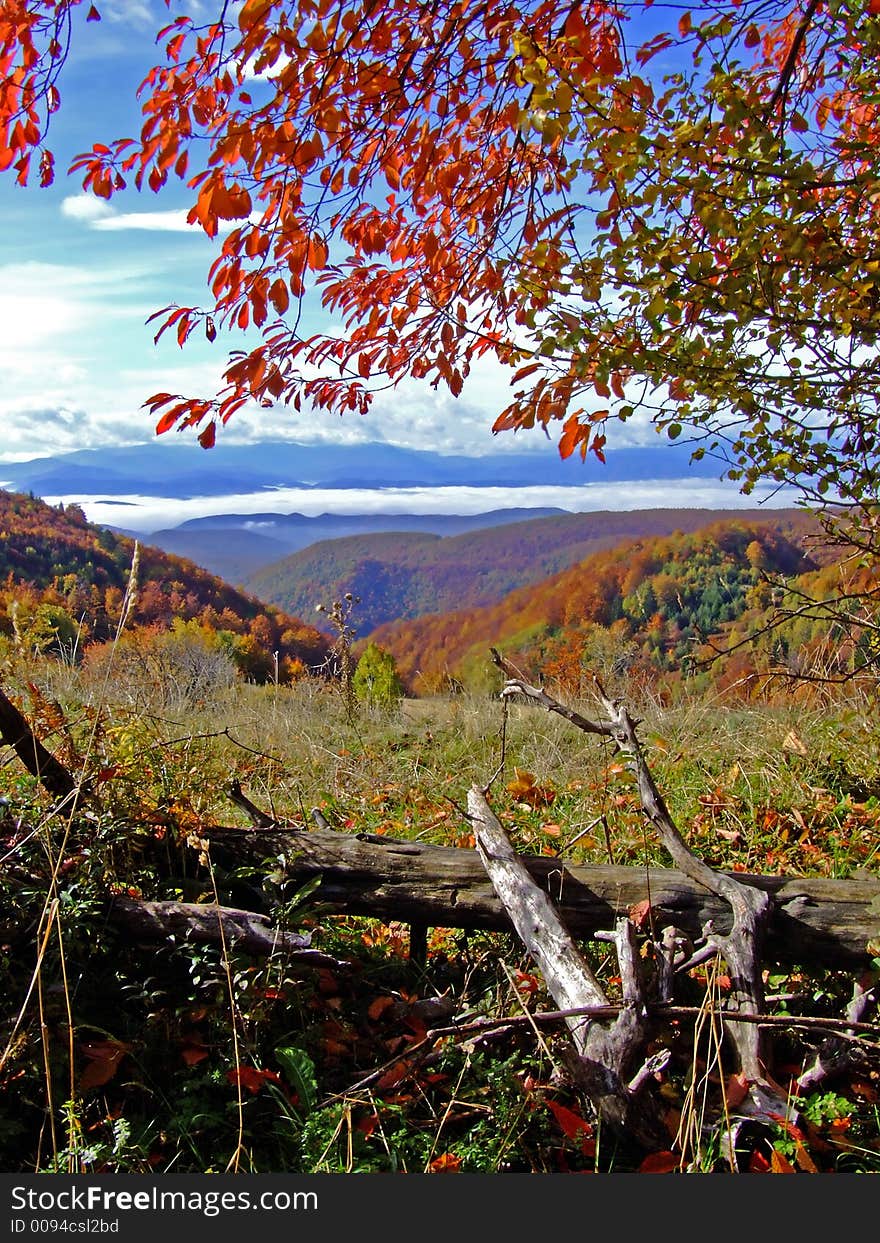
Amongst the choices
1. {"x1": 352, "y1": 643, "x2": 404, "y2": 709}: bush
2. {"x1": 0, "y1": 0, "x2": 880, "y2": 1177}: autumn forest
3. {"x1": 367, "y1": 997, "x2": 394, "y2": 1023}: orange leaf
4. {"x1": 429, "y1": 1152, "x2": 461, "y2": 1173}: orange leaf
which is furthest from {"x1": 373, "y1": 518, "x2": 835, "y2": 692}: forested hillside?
{"x1": 429, "y1": 1152, "x2": 461, "y2": 1173}: orange leaf

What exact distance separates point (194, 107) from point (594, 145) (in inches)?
67.4

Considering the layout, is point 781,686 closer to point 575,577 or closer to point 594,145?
point 594,145

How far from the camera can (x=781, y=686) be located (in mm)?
6234

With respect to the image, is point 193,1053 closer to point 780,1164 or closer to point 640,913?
point 640,913

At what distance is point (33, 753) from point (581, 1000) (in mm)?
1908

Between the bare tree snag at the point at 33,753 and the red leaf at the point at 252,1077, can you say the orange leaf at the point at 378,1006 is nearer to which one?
the red leaf at the point at 252,1077

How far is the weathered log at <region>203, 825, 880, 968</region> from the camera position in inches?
108

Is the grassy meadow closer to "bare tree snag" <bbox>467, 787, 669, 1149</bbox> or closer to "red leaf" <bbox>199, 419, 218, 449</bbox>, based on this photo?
"bare tree snag" <bbox>467, 787, 669, 1149</bbox>

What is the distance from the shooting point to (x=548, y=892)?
2814mm

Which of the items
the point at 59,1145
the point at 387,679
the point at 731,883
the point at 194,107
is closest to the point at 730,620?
the point at 387,679

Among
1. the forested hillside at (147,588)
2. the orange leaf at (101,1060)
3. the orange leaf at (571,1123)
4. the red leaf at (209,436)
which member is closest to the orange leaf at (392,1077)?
the orange leaf at (571,1123)

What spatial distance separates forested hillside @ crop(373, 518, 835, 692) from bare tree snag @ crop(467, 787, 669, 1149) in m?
5.32

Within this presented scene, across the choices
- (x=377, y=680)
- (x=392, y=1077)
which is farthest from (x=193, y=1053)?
(x=377, y=680)

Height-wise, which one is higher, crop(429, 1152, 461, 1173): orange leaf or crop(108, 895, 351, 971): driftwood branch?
crop(108, 895, 351, 971): driftwood branch
